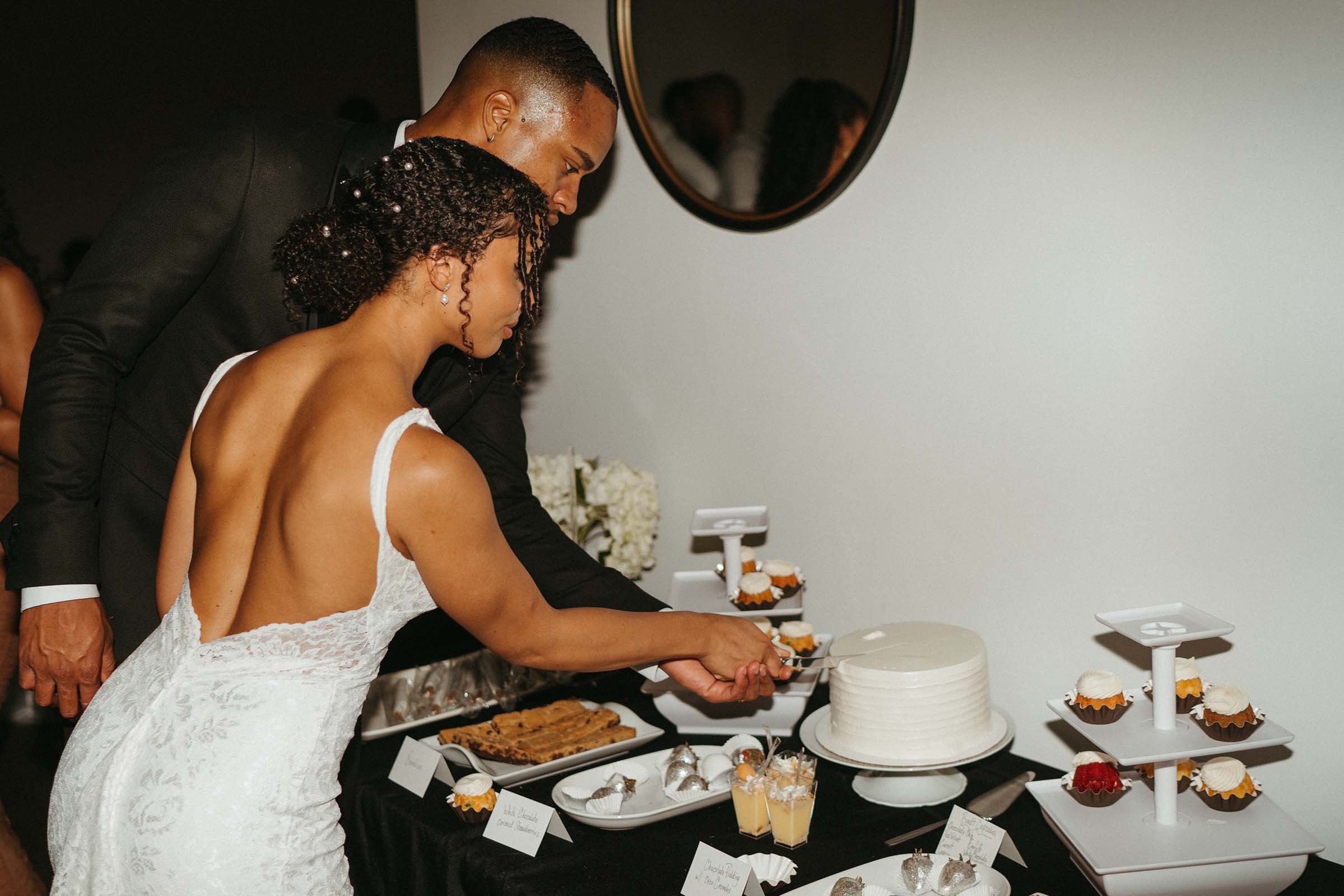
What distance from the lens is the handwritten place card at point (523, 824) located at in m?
1.48

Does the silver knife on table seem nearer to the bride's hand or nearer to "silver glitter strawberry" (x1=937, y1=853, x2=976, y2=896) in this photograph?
"silver glitter strawberry" (x1=937, y1=853, x2=976, y2=896)

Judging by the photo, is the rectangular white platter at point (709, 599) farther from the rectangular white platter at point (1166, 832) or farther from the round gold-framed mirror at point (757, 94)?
the round gold-framed mirror at point (757, 94)

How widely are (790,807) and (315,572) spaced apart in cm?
73

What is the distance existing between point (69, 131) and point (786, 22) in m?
2.76

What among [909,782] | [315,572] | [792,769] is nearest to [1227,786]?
[909,782]

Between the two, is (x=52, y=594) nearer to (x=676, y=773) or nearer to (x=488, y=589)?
(x=488, y=589)

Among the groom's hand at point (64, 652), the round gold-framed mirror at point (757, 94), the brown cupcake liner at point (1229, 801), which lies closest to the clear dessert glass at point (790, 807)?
the brown cupcake liner at point (1229, 801)

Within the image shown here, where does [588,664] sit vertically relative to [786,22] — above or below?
below

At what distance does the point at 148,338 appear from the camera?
153cm

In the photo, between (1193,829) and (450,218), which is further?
(1193,829)

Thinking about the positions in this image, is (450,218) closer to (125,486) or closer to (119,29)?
(125,486)

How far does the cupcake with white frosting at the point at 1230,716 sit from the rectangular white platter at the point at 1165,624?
0.08m

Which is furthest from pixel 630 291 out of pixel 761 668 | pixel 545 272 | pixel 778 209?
pixel 761 668

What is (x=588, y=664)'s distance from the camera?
133 centimetres
